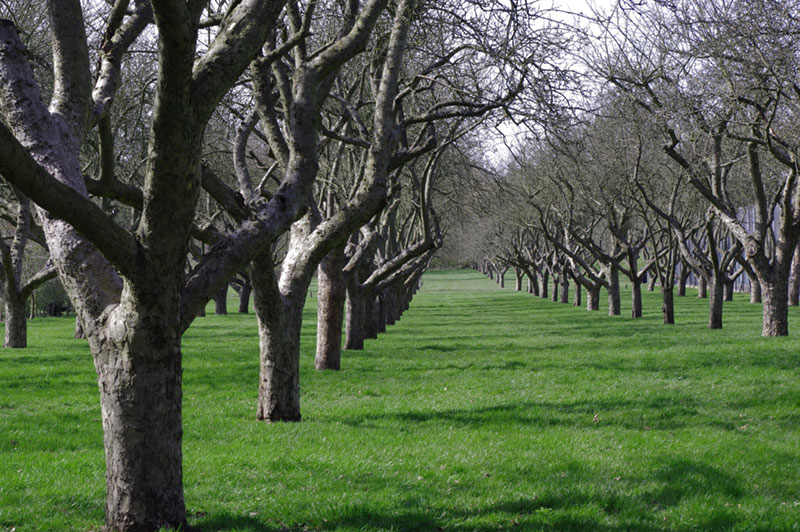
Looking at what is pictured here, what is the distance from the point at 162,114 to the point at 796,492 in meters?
5.80

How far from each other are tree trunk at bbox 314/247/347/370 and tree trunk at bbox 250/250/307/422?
516 cm

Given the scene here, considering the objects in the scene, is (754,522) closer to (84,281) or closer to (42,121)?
(84,281)

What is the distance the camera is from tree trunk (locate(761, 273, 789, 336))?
18219 millimetres

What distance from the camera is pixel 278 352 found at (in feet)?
29.4

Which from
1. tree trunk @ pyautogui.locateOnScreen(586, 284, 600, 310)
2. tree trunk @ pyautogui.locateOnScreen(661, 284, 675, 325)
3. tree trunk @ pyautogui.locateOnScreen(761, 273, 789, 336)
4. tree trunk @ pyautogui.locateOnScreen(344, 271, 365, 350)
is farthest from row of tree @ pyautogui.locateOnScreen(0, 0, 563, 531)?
tree trunk @ pyautogui.locateOnScreen(586, 284, 600, 310)

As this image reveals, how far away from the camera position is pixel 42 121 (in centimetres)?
522

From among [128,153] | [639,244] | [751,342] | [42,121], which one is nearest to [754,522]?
[42,121]

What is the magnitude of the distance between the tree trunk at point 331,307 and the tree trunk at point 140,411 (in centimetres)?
959

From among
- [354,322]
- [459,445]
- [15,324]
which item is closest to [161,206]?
[459,445]

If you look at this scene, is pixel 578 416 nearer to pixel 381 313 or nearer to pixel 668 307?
pixel 381 313

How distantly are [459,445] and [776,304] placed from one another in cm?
1364

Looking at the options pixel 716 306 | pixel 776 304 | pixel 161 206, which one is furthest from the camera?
pixel 716 306

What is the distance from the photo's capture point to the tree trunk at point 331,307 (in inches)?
571

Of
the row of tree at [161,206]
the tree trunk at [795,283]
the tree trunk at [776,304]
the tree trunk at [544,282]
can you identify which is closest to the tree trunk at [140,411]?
the row of tree at [161,206]
